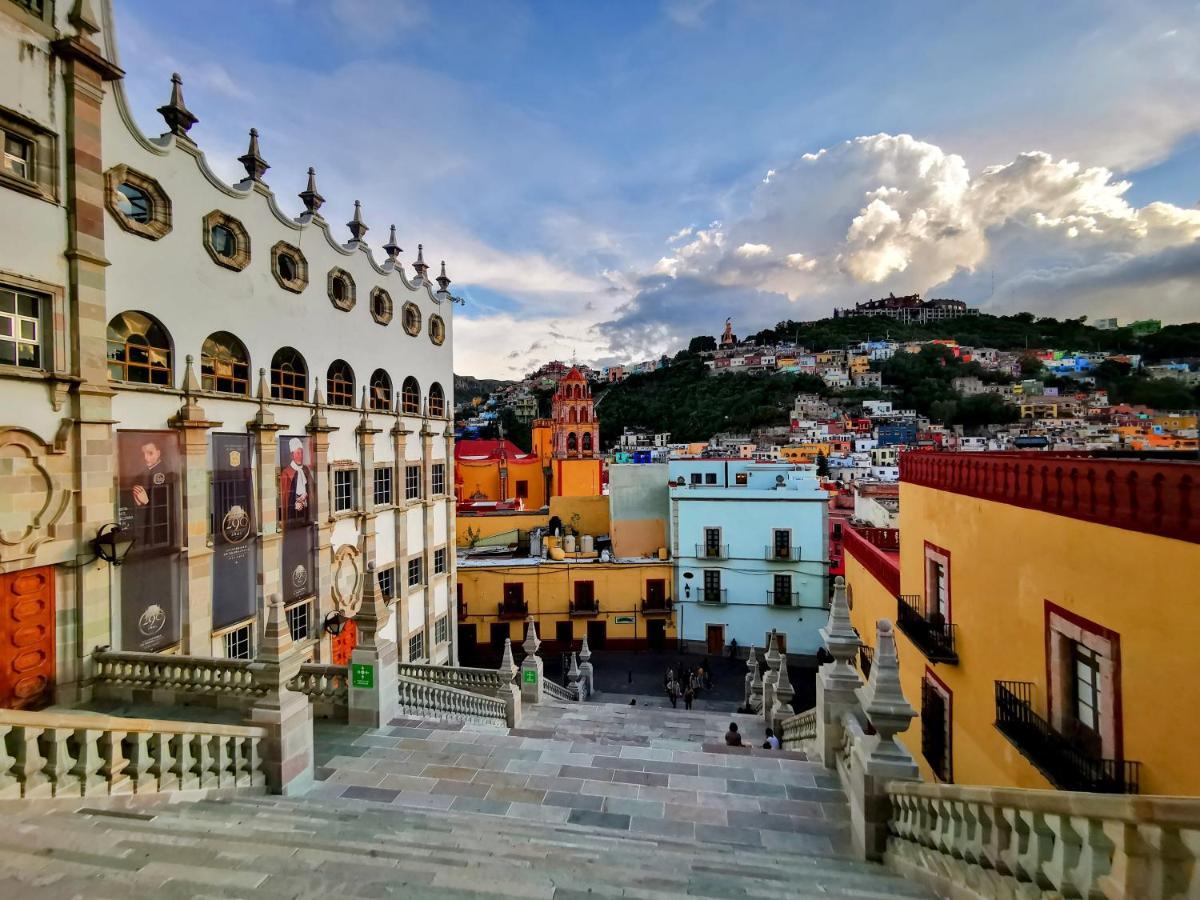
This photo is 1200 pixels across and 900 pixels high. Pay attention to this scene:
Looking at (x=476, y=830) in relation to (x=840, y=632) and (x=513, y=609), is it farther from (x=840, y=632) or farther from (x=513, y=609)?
(x=513, y=609)

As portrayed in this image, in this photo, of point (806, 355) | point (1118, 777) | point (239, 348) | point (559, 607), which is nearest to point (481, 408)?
point (806, 355)

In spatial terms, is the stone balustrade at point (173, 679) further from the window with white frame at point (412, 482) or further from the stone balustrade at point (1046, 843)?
the window with white frame at point (412, 482)

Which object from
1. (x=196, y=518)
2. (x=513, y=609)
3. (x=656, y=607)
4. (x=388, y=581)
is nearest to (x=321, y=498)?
(x=196, y=518)

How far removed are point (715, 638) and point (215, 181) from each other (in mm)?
24798

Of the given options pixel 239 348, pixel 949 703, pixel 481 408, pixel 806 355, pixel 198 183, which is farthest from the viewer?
pixel 481 408

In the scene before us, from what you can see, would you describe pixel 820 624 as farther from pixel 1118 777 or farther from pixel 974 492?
pixel 1118 777

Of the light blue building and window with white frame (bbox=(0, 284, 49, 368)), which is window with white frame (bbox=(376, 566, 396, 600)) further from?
the light blue building

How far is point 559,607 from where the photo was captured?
25875 mm

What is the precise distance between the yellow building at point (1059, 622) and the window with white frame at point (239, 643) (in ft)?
48.3

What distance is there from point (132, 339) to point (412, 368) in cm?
993

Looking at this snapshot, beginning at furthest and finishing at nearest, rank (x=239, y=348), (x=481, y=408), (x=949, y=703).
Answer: (x=481, y=408)
(x=239, y=348)
(x=949, y=703)

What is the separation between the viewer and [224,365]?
40.3 ft

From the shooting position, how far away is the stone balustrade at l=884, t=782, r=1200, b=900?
243 centimetres

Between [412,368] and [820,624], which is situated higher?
[412,368]
